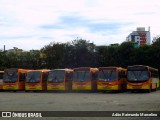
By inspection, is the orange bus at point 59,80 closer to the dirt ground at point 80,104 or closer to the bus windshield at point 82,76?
the bus windshield at point 82,76

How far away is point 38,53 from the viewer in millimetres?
72875

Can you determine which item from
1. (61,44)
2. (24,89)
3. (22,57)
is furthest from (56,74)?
(22,57)

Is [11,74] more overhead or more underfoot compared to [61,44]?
more underfoot

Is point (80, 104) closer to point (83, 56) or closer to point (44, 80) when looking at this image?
point (44, 80)

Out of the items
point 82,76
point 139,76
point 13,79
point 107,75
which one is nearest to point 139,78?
point 139,76

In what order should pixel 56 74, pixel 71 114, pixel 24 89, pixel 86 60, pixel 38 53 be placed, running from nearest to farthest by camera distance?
pixel 71 114 < pixel 56 74 < pixel 24 89 < pixel 86 60 < pixel 38 53

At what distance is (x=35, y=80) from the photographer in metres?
41.6

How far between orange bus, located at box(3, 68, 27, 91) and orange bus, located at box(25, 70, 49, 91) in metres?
1.14

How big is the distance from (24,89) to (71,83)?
5.86 m

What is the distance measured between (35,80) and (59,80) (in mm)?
2879

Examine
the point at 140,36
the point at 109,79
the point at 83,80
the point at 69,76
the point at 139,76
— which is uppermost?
the point at 140,36

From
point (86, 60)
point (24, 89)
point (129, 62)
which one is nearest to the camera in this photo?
point (24, 89)

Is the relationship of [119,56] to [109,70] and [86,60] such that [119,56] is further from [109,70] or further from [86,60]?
[109,70]

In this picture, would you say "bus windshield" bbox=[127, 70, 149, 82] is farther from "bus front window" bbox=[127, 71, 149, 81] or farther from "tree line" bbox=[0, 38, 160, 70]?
"tree line" bbox=[0, 38, 160, 70]
